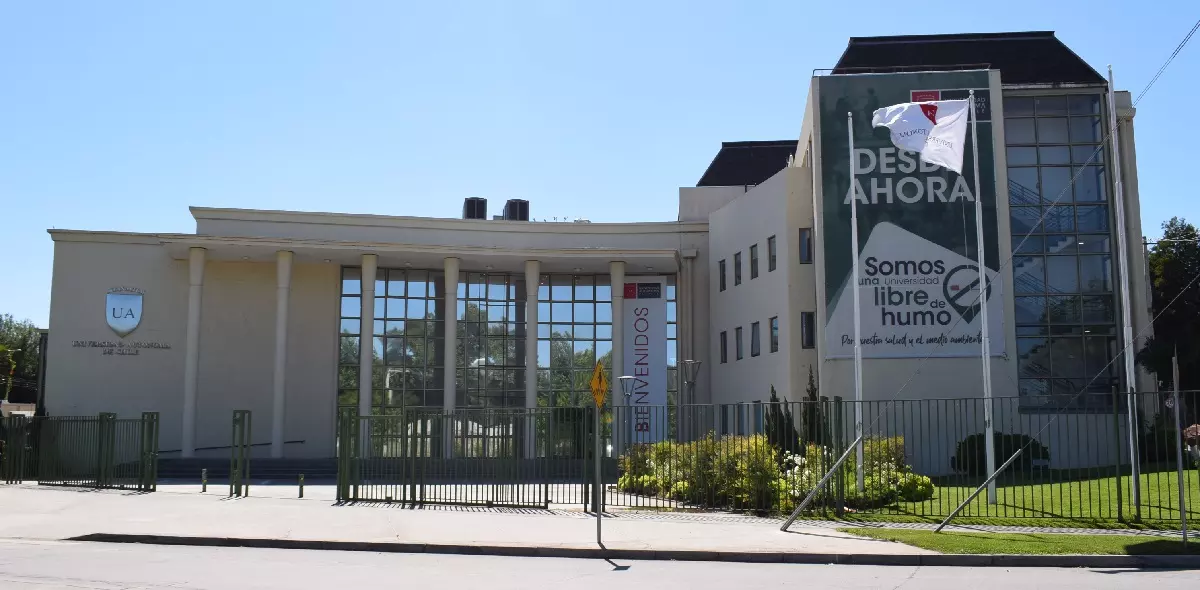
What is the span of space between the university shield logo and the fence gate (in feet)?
66.4

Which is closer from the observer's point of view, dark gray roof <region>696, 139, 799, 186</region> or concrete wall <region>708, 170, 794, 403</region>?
concrete wall <region>708, 170, 794, 403</region>

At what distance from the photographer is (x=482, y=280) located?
45781 millimetres

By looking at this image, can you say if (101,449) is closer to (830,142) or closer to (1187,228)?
(830,142)

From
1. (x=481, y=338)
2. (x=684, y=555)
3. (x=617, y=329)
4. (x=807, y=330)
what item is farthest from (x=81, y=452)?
(x=807, y=330)

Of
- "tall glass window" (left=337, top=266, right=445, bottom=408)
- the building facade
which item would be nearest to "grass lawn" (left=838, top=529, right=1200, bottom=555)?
the building facade

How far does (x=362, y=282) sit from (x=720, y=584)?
31.5 m

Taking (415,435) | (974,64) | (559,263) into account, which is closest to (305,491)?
(415,435)

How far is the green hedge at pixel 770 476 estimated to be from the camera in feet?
68.3

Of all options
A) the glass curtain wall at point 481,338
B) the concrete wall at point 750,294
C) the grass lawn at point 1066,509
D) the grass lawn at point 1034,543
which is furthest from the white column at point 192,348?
the grass lawn at point 1034,543

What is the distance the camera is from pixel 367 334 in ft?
133

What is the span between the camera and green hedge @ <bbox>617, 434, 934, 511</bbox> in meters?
20.8

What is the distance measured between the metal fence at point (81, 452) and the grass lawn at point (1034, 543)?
1945 cm

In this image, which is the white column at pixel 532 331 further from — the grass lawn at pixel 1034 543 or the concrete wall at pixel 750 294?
the grass lawn at pixel 1034 543

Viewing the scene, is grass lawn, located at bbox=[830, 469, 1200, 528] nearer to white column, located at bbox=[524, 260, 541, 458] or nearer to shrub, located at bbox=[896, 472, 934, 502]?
shrub, located at bbox=[896, 472, 934, 502]
